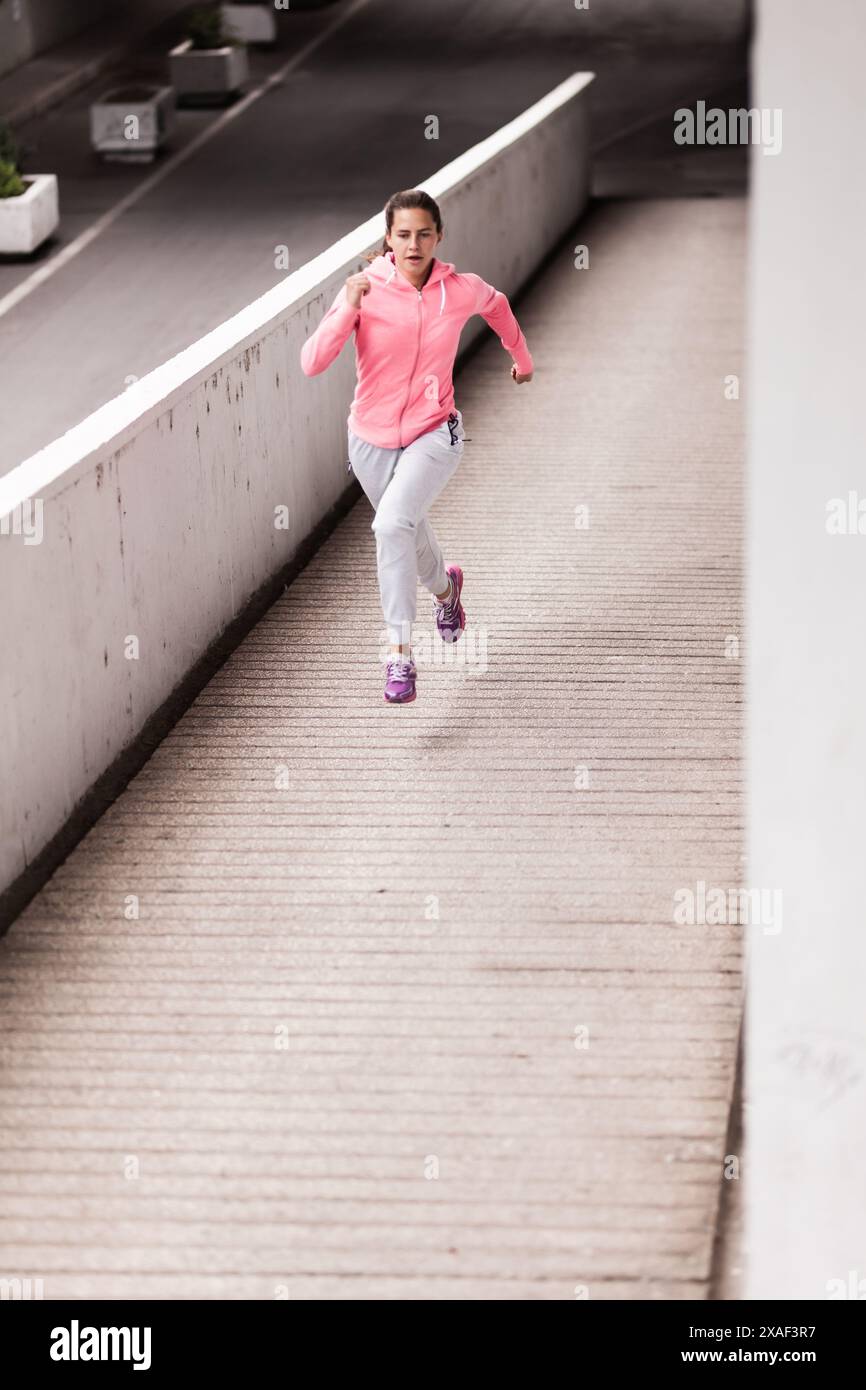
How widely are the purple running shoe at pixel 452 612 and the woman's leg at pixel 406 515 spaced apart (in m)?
0.60

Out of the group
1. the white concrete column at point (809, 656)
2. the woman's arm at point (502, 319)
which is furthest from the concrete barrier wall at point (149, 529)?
the white concrete column at point (809, 656)

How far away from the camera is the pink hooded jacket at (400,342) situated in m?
6.97

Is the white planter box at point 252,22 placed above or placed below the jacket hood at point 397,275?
above

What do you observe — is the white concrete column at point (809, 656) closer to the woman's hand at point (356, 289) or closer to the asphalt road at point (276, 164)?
the woman's hand at point (356, 289)

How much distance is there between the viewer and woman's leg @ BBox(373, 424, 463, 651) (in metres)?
7.24

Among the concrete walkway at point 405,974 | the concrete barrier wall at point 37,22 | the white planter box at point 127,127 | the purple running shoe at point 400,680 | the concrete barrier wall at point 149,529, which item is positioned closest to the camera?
the concrete walkway at point 405,974

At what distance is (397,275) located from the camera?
704 centimetres

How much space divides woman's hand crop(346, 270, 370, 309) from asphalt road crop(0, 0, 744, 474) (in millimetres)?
6059

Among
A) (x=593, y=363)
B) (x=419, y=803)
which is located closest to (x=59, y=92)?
(x=593, y=363)

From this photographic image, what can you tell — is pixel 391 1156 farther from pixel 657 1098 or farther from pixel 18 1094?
pixel 18 1094

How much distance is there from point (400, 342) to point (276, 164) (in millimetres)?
19115

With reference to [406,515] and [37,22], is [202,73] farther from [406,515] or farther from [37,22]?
[406,515]

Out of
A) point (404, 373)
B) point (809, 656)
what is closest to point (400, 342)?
point (404, 373)

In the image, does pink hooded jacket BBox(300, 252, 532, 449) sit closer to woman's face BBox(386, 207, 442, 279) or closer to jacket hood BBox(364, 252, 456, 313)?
jacket hood BBox(364, 252, 456, 313)
